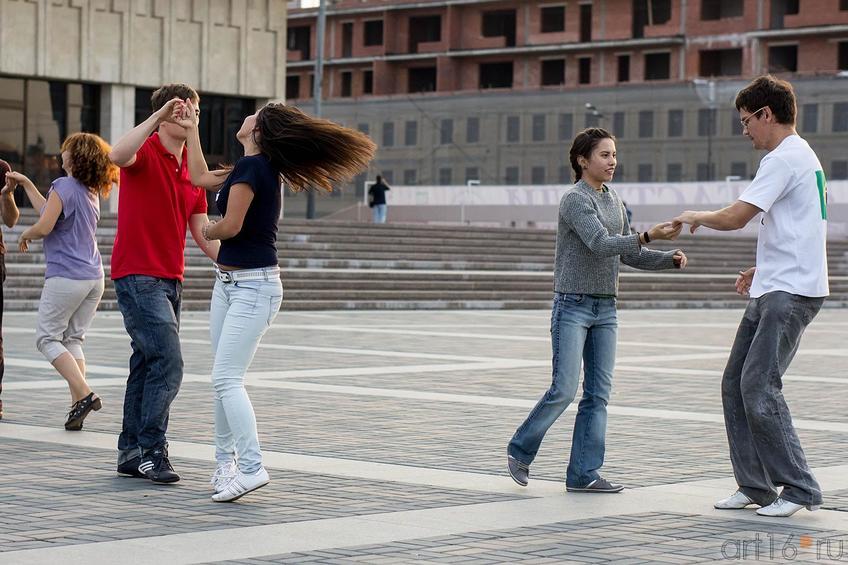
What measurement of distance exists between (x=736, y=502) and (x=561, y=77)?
72534mm

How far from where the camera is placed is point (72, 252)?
9.24 metres

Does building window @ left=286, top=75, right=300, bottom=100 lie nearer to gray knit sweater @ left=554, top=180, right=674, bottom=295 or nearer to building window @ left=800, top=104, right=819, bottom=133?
building window @ left=800, top=104, right=819, bottom=133

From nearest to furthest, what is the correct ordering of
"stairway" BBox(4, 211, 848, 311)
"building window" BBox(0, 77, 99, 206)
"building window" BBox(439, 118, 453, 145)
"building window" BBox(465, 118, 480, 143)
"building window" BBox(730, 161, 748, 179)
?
"stairway" BBox(4, 211, 848, 311)
"building window" BBox(0, 77, 99, 206)
"building window" BBox(730, 161, 748, 179)
"building window" BBox(465, 118, 480, 143)
"building window" BBox(439, 118, 453, 145)

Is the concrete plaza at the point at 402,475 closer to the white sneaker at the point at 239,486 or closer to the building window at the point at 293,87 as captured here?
the white sneaker at the point at 239,486

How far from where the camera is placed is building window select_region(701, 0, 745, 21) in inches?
2842

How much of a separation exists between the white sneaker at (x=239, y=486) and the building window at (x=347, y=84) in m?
78.7

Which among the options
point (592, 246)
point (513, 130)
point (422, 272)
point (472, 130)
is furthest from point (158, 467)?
point (472, 130)

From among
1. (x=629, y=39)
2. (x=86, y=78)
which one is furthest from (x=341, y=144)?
(x=629, y=39)

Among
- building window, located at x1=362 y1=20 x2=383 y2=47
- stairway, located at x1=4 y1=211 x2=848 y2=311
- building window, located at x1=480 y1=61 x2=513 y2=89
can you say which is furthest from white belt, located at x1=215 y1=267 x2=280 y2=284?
building window, located at x1=362 y1=20 x2=383 y2=47

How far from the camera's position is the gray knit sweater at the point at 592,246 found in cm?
715

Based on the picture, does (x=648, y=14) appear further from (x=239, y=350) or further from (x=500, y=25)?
(x=239, y=350)

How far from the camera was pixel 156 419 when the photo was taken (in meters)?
7.52

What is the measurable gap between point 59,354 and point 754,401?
4480 mm

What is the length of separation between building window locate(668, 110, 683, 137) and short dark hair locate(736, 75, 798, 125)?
162 feet
